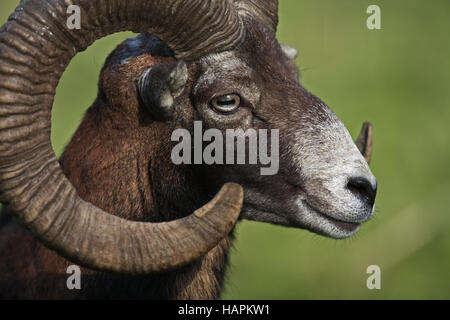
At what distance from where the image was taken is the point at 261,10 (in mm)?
5770

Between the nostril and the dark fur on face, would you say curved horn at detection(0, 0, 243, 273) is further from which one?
the nostril

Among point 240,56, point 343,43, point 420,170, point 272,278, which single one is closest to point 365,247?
point 272,278

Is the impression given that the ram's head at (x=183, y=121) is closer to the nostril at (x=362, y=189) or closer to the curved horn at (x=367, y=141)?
the nostril at (x=362, y=189)

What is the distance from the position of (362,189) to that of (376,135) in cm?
1135

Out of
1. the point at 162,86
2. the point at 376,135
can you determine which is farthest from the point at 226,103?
the point at 376,135

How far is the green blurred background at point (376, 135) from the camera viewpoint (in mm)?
11695

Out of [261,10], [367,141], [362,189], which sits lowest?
[362,189]

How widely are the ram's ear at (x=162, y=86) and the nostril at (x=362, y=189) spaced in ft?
4.78

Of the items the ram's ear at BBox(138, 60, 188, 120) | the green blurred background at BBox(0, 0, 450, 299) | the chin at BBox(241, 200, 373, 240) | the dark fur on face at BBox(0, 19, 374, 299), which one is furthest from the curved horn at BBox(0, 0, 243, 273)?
the green blurred background at BBox(0, 0, 450, 299)

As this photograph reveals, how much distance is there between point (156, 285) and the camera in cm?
528

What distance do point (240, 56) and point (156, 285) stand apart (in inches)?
77.2

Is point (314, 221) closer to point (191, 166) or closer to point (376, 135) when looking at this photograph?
point (191, 166)

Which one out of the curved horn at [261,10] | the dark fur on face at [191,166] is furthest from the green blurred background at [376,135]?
the dark fur on face at [191,166]

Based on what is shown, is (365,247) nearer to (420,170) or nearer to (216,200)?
(420,170)
